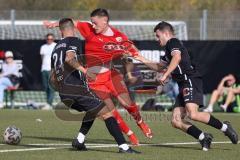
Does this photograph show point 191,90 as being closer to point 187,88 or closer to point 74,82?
point 187,88

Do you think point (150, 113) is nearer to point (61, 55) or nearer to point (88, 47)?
point (88, 47)

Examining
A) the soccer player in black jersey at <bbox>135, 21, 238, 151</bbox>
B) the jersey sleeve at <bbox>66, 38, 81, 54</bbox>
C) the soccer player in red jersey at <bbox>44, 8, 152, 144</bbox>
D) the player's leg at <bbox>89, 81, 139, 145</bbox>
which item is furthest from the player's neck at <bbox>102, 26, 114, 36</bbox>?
the jersey sleeve at <bbox>66, 38, 81, 54</bbox>

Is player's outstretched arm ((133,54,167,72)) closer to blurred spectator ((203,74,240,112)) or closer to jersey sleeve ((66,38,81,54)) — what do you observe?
jersey sleeve ((66,38,81,54))

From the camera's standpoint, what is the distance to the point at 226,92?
2372 cm

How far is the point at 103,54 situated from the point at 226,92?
10.3m

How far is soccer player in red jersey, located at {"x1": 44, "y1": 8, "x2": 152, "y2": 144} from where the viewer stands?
538 inches

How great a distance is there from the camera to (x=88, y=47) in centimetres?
1406

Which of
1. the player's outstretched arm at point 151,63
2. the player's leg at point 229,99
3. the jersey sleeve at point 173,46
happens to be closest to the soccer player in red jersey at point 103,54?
the player's outstretched arm at point 151,63

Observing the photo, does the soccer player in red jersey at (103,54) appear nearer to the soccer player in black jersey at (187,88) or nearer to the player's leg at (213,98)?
the soccer player in black jersey at (187,88)

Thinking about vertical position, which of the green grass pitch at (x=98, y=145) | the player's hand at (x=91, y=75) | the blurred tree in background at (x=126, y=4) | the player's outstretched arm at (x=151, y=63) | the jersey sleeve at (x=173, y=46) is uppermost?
the jersey sleeve at (x=173, y=46)

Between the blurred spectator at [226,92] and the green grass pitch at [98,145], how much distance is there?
4429mm

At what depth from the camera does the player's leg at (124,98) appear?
14.0 m

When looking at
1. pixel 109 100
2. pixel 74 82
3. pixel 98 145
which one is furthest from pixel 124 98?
pixel 74 82

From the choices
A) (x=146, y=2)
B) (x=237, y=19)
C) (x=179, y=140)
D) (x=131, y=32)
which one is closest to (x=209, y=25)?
(x=237, y=19)
